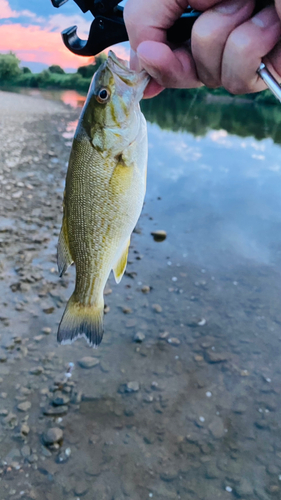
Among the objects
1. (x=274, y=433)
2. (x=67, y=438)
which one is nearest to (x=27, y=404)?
(x=67, y=438)

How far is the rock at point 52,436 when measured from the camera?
270 centimetres

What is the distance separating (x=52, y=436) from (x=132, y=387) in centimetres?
76

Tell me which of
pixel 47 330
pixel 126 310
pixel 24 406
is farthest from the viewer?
pixel 126 310

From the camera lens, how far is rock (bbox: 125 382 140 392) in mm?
3172

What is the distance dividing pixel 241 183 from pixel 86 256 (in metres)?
8.09

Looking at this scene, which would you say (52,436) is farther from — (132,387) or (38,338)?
(38,338)

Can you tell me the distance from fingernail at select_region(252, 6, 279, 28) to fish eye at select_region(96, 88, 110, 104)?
0.66 metres

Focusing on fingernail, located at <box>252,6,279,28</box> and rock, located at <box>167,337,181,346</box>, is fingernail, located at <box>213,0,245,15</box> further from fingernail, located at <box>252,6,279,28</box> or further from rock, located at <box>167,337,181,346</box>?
rock, located at <box>167,337,181,346</box>

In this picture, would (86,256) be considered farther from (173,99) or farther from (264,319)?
(173,99)

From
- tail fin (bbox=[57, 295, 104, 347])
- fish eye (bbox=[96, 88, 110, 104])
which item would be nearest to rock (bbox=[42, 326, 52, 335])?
tail fin (bbox=[57, 295, 104, 347])

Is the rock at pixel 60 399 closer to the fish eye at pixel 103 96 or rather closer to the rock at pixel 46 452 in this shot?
the rock at pixel 46 452

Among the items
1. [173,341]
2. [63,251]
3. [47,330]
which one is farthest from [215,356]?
[63,251]

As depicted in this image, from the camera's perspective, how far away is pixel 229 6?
1.56 meters

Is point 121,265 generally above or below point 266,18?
below
